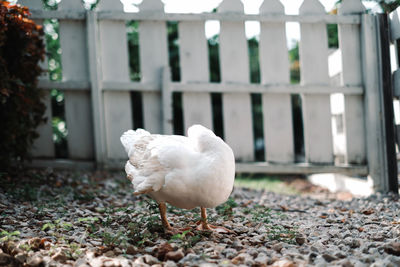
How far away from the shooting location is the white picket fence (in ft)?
13.6

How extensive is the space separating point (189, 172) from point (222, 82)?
2.39 metres

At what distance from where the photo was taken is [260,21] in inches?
164

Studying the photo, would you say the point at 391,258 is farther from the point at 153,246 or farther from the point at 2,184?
the point at 2,184

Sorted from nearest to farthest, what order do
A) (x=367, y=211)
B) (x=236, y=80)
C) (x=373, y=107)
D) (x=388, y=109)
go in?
1. (x=367, y=211)
2. (x=388, y=109)
3. (x=373, y=107)
4. (x=236, y=80)

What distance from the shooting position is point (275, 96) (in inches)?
166

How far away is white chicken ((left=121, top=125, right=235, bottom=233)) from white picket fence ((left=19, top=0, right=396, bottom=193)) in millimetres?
2067

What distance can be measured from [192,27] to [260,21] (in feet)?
2.55

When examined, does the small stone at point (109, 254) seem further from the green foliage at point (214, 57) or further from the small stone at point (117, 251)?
the green foliage at point (214, 57)

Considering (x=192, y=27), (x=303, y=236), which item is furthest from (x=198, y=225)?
(x=192, y=27)

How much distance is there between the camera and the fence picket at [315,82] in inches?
164

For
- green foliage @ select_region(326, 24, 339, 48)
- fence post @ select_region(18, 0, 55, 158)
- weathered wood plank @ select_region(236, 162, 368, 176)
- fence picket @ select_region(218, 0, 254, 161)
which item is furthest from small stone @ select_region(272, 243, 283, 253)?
green foliage @ select_region(326, 24, 339, 48)

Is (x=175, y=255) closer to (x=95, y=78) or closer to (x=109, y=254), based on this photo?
(x=109, y=254)

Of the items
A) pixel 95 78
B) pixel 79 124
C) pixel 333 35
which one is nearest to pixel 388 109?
pixel 333 35

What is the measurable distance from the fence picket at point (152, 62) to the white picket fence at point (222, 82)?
0.04 feet
